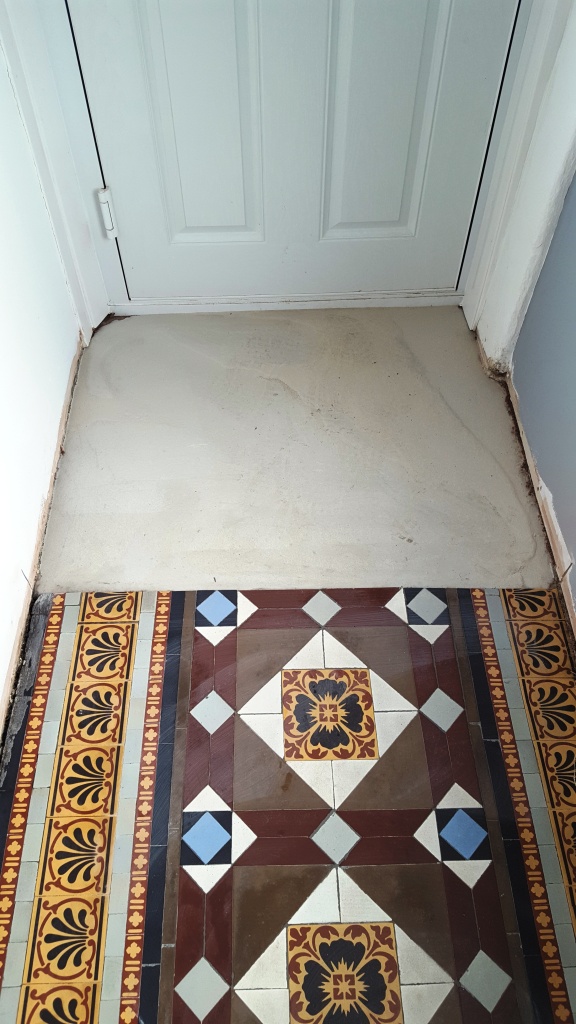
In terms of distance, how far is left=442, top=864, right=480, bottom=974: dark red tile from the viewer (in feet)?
4.24

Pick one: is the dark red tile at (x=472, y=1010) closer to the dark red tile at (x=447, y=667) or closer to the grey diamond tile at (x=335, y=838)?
the grey diamond tile at (x=335, y=838)

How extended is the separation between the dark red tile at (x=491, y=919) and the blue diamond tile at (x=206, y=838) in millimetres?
460

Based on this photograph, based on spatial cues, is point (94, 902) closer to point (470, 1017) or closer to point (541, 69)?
point (470, 1017)

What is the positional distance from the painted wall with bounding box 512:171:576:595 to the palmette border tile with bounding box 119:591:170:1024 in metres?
0.90

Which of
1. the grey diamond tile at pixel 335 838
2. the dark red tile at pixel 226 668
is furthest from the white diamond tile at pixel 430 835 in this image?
the dark red tile at pixel 226 668

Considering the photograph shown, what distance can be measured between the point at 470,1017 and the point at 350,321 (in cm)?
169

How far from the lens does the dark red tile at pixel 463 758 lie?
4.78ft

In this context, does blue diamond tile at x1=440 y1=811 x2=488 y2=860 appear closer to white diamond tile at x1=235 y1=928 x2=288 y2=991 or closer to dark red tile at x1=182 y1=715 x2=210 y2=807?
white diamond tile at x1=235 y1=928 x2=288 y2=991

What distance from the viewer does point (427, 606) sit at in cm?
168

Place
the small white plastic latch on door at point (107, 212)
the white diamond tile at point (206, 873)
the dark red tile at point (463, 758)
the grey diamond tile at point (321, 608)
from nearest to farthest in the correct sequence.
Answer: the white diamond tile at point (206, 873)
the dark red tile at point (463, 758)
the grey diamond tile at point (321, 608)
the small white plastic latch on door at point (107, 212)

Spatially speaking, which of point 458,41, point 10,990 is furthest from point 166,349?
point 10,990

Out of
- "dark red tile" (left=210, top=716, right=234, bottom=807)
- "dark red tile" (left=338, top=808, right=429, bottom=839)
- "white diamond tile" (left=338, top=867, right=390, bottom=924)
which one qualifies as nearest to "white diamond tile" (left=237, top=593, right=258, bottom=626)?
"dark red tile" (left=210, top=716, right=234, bottom=807)

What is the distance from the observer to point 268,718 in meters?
1.54

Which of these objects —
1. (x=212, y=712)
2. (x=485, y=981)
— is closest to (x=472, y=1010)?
(x=485, y=981)
